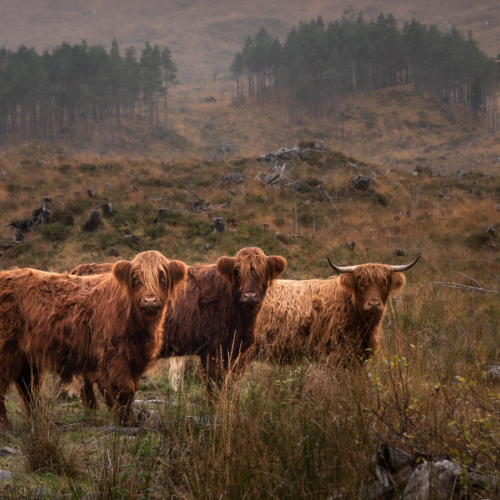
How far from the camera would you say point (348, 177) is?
2259 centimetres

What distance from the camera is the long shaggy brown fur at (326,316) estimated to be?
5.23m

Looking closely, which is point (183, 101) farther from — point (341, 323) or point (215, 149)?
point (341, 323)

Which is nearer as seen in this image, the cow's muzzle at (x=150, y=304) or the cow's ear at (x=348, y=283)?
the cow's muzzle at (x=150, y=304)

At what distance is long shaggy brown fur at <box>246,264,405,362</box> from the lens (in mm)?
5234

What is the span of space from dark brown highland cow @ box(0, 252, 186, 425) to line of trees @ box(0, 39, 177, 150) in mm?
49923

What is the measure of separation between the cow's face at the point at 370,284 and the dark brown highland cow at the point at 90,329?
6.74 ft

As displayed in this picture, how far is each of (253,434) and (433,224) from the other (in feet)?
52.4

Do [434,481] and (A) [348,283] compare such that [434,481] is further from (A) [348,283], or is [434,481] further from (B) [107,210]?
(B) [107,210]

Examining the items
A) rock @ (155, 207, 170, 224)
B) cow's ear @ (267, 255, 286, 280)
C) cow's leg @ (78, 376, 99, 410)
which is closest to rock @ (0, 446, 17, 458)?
cow's leg @ (78, 376, 99, 410)

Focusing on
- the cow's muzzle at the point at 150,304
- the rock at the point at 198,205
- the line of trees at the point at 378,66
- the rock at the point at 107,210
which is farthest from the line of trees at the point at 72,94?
the cow's muzzle at the point at 150,304

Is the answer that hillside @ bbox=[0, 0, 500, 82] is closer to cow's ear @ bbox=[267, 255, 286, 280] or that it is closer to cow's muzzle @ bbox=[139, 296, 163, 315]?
cow's ear @ bbox=[267, 255, 286, 280]

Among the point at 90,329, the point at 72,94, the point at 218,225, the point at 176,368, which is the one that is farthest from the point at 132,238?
the point at 72,94

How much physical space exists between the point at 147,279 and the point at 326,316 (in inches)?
99.7

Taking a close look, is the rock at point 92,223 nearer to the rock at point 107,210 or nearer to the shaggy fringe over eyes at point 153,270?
the rock at point 107,210
